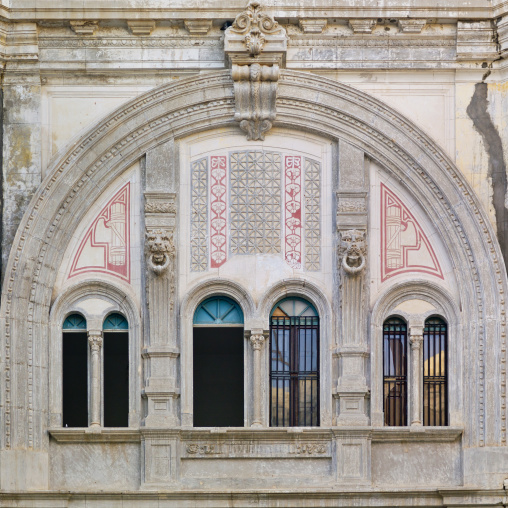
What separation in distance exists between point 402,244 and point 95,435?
5571 mm

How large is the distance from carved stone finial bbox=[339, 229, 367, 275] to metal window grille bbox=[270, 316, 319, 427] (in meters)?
1.03

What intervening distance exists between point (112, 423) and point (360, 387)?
3838 millimetres

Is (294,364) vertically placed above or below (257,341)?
below

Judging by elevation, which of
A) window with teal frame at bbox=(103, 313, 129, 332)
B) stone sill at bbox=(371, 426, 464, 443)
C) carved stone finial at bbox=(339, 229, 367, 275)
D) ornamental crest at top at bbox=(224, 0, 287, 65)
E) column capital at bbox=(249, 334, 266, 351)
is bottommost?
stone sill at bbox=(371, 426, 464, 443)

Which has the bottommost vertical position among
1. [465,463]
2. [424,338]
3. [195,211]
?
[465,463]

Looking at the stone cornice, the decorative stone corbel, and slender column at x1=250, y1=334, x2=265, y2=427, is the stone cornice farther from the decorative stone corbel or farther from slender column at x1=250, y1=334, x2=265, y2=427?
slender column at x1=250, y1=334, x2=265, y2=427

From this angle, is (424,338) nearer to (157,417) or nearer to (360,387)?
(360,387)

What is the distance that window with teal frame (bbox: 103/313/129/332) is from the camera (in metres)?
31.5

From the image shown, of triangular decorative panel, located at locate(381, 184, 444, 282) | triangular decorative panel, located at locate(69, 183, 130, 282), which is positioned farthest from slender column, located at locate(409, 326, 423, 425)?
triangular decorative panel, located at locate(69, 183, 130, 282)

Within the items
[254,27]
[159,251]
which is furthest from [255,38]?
[159,251]

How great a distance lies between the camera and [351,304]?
31.2 meters

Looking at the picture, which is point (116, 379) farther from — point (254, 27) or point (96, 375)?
point (254, 27)

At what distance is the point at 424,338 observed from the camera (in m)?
31.5

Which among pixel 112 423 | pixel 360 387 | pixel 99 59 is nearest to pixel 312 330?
pixel 360 387
